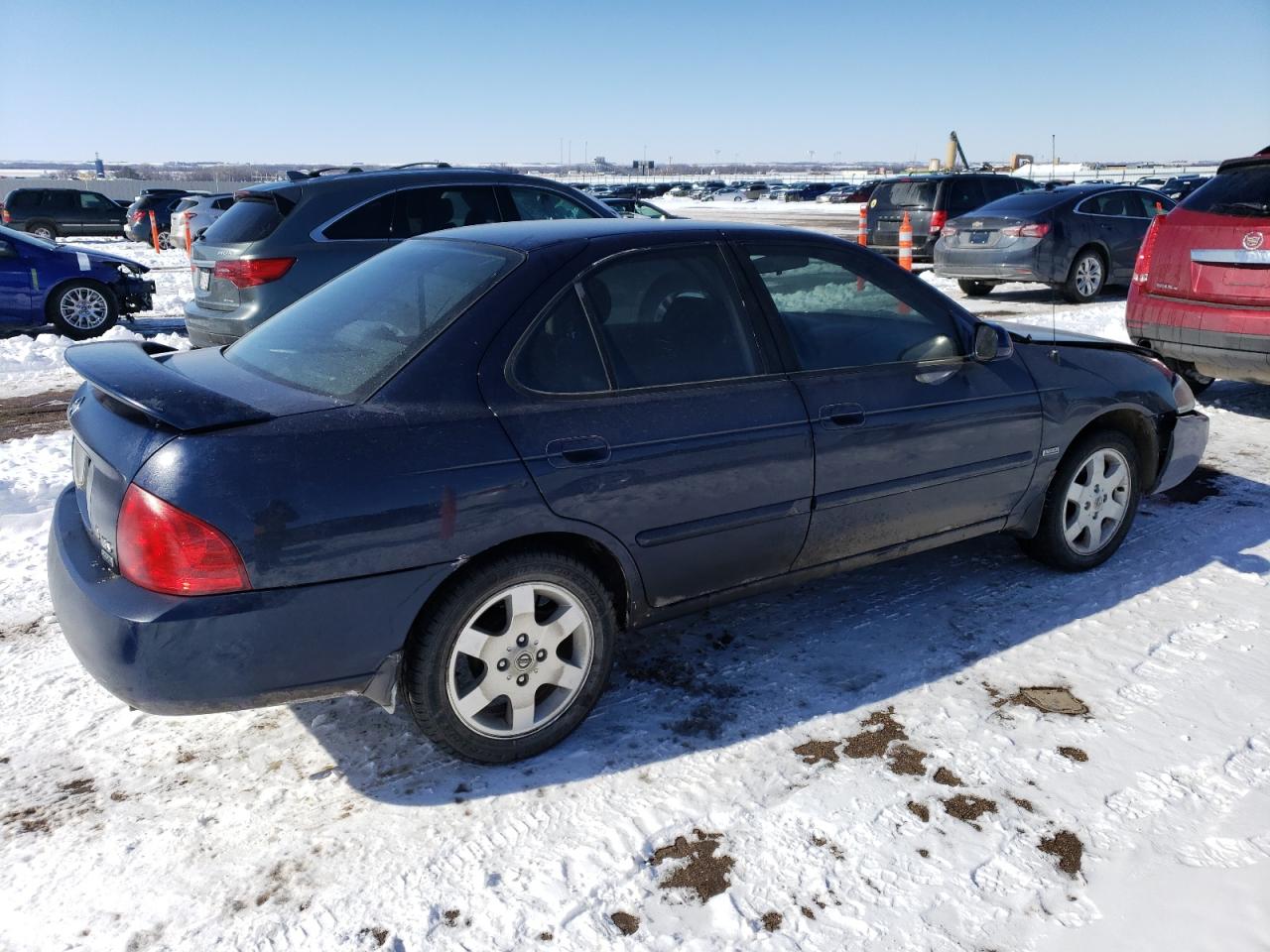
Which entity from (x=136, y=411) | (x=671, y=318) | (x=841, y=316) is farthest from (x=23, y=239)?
(x=841, y=316)

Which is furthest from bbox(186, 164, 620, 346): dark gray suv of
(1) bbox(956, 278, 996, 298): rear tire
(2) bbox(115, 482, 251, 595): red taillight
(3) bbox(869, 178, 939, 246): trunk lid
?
(3) bbox(869, 178, 939, 246): trunk lid

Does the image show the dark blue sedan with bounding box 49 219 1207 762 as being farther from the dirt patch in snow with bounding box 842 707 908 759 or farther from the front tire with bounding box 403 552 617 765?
the dirt patch in snow with bounding box 842 707 908 759

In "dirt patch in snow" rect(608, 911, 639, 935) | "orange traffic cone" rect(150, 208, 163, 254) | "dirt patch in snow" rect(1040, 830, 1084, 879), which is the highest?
"dirt patch in snow" rect(608, 911, 639, 935)

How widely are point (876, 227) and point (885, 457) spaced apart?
14.2 meters

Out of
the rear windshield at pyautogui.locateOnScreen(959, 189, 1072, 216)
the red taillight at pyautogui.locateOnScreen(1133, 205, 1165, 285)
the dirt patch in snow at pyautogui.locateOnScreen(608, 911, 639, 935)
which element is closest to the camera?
the dirt patch in snow at pyautogui.locateOnScreen(608, 911, 639, 935)

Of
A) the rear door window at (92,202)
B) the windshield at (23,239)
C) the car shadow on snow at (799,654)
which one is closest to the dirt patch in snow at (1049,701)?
the car shadow on snow at (799,654)

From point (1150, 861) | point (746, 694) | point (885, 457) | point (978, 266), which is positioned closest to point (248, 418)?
point (746, 694)

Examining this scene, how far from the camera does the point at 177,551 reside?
2537 mm

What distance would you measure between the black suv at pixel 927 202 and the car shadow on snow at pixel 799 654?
11969mm

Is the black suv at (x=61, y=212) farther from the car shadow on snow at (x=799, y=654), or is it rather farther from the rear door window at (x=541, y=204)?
the car shadow on snow at (x=799, y=654)

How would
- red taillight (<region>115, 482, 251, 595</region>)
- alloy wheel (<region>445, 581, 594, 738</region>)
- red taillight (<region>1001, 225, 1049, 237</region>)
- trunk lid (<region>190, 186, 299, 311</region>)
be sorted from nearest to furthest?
red taillight (<region>115, 482, 251, 595</region>) → alloy wheel (<region>445, 581, 594, 738</region>) → trunk lid (<region>190, 186, 299, 311</region>) → red taillight (<region>1001, 225, 1049, 237</region>)

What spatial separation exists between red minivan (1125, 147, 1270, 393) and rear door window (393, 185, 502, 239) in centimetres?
471

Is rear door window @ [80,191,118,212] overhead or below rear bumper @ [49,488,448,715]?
below

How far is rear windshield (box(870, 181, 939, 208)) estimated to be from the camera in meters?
16.3
